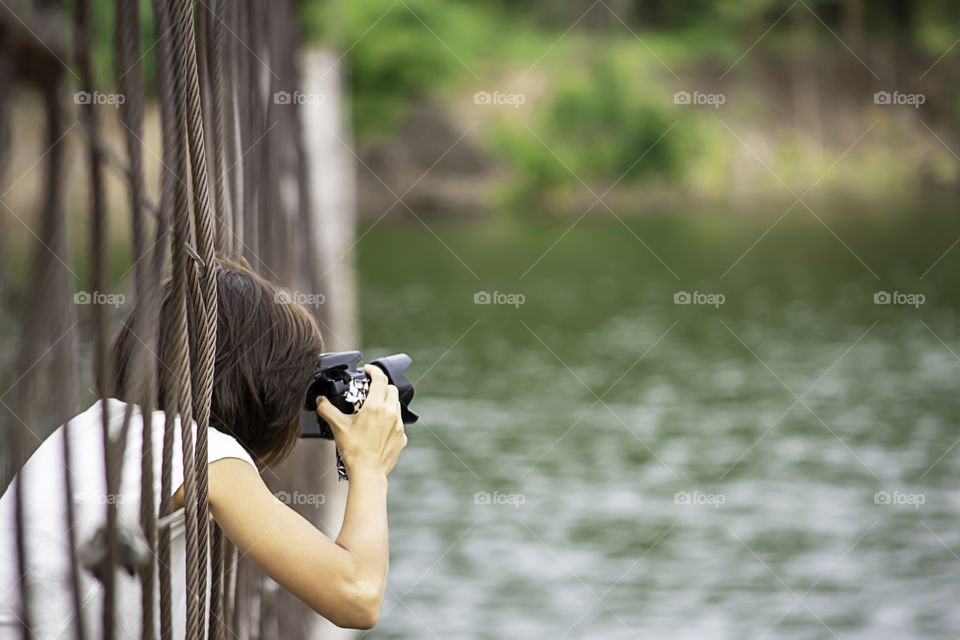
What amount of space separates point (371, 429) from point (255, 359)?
169 millimetres

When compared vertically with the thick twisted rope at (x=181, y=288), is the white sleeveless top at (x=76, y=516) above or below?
below

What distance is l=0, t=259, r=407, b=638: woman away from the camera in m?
1.36

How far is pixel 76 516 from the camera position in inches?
53.2

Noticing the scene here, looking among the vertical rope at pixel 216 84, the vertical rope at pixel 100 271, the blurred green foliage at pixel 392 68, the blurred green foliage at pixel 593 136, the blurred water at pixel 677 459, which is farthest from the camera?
the blurred green foliage at pixel 392 68

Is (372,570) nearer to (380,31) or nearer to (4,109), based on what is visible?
(4,109)

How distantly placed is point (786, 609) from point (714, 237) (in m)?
15.8

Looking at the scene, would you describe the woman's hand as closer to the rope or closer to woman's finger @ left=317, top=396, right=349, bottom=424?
woman's finger @ left=317, top=396, right=349, bottom=424

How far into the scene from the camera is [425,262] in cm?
1919

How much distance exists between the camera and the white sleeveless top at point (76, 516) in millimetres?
1356

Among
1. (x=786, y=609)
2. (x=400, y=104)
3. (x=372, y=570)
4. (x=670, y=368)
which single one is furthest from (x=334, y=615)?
(x=400, y=104)

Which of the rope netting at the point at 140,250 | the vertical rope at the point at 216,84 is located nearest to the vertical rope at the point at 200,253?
the rope netting at the point at 140,250

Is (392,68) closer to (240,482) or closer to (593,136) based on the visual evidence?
(593,136)

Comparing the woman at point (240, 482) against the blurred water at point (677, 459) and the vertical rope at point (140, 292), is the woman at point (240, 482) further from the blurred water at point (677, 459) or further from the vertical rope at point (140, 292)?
the blurred water at point (677, 459)

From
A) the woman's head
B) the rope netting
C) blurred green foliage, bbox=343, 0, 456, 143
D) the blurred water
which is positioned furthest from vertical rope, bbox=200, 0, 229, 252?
blurred green foliage, bbox=343, 0, 456, 143
